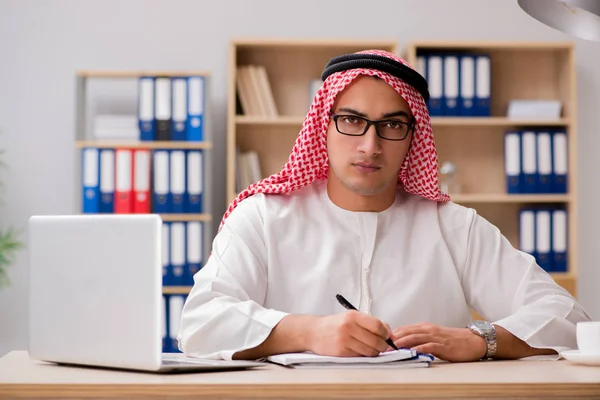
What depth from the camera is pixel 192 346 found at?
172 cm

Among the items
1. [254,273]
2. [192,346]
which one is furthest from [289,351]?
[254,273]

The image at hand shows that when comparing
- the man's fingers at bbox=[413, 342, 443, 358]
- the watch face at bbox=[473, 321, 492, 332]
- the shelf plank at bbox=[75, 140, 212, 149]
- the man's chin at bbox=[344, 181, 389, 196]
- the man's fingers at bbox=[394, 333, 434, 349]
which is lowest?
the man's fingers at bbox=[413, 342, 443, 358]

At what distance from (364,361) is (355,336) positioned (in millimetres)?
74

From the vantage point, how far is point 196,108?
4320mm

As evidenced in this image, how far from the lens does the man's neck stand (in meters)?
2.15

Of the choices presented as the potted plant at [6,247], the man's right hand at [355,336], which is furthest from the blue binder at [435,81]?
the man's right hand at [355,336]

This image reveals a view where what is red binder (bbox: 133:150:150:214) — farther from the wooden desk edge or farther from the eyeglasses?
the wooden desk edge

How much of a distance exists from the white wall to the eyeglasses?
104 inches

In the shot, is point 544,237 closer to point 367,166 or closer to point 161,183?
point 161,183

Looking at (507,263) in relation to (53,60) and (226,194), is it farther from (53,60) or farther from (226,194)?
(53,60)

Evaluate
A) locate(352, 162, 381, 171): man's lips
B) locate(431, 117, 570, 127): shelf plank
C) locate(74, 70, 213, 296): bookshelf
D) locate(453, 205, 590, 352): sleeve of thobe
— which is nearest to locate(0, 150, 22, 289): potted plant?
locate(74, 70, 213, 296): bookshelf

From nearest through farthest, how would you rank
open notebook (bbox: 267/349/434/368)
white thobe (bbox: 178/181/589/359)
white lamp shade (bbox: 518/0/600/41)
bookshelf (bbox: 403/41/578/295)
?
open notebook (bbox: 267/349/434/368)
white lamp shade (bbox: 518/0/600/41)
white thobe (bbox: 178/181/589/359)
bookshelf (bbox: 403/41/578/295)

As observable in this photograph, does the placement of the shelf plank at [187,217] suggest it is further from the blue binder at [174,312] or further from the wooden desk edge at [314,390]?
the wooden desk edge at [314,390]

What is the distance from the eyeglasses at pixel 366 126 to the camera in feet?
6.79
